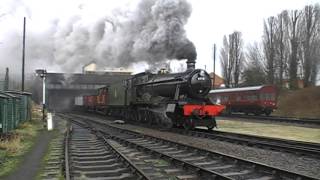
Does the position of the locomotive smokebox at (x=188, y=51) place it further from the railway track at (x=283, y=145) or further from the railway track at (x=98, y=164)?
the railway track at (x=98, y=164)

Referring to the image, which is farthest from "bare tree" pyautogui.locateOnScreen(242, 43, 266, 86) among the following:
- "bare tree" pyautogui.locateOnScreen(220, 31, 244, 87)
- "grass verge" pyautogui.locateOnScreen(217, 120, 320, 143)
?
"grass verge" pyautogui.locateOnScreen(217, 120, 320, 143)

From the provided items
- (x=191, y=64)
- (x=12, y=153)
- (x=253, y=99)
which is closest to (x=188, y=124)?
(x=191, y=64)

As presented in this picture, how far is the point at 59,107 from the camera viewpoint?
74.2 m

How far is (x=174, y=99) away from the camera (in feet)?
73.8

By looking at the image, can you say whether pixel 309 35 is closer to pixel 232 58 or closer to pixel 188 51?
pixel 232 58

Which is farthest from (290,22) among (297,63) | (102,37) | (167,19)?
(167,19)

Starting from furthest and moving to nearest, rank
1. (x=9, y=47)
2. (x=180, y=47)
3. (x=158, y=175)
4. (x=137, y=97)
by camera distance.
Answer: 1. (x=9, y=47)
2. (x=137, y=97)
3. (x=180, y=47)
4. (x=158, y=175)

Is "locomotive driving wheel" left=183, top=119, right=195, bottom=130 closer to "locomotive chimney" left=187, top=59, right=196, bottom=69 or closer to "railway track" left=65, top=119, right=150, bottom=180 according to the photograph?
"locomotive chimney" left=187, top=59, right=196, bottom=69

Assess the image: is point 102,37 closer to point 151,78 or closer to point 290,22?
point 151,78

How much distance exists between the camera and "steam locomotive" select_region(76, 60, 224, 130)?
2202cm

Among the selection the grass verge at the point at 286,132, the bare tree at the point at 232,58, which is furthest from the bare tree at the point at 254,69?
the grass verge at the point at 286,132

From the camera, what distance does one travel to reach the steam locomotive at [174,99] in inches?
867

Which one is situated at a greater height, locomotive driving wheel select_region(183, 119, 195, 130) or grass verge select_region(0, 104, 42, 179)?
locomotive driving wheel select_region(183, 119, 195, 130)

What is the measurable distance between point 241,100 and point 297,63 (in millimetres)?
19142
